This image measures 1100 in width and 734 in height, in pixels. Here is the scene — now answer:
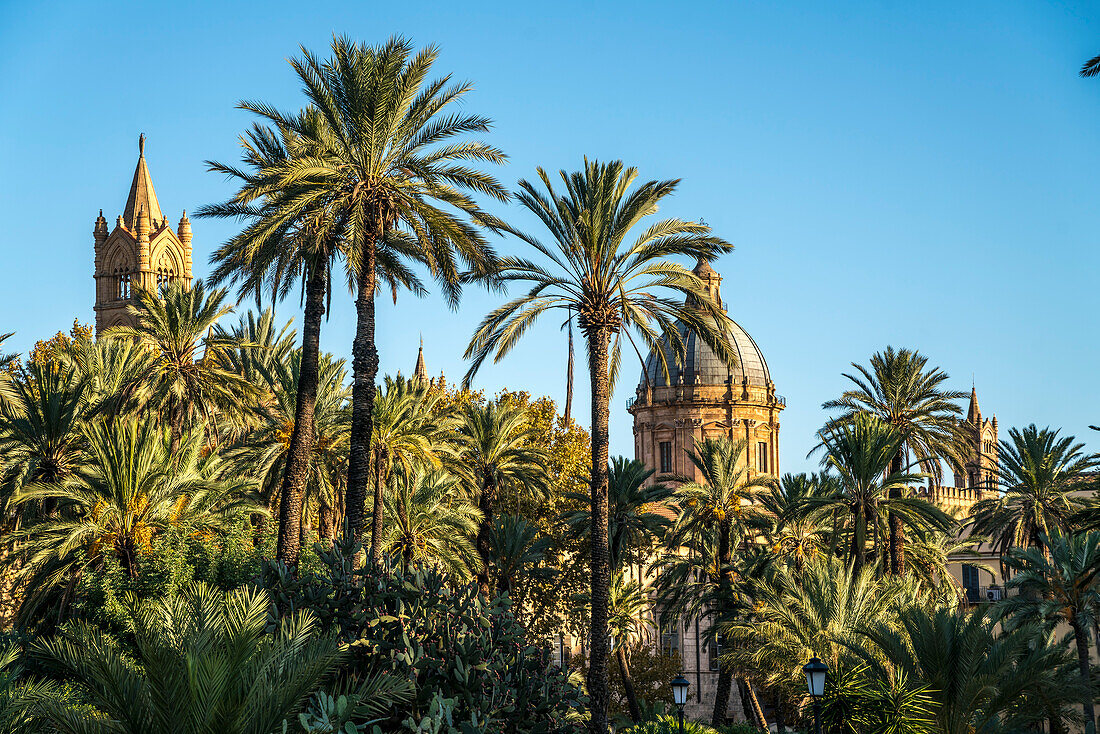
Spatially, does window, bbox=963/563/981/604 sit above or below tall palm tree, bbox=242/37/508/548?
below

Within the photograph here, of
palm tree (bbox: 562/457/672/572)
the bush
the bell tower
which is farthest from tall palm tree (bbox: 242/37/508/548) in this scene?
the bell tower

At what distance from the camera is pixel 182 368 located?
3148 centimetres

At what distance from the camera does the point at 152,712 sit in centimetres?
1015

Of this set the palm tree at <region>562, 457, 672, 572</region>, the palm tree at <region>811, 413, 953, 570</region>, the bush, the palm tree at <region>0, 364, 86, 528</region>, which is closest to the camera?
the bush

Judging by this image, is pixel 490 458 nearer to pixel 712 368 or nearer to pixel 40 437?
pixel 40 437

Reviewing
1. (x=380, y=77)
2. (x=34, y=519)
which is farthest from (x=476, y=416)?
(x=380, y=77)

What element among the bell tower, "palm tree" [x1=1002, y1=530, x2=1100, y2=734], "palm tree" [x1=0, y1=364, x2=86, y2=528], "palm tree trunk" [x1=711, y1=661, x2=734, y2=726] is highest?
the bell tower

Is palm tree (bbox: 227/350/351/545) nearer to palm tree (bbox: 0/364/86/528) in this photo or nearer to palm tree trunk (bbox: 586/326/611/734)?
palm tree (bbox: 0/364/86/528)

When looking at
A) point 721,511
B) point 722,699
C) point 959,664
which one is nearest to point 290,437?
point 721,511

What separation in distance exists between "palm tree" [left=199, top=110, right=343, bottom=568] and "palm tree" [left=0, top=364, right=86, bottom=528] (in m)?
5.38

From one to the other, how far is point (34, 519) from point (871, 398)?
74.6 ft

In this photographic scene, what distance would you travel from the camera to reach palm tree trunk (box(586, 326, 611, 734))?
902 inches

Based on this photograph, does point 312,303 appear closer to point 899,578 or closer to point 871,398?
point 899,578

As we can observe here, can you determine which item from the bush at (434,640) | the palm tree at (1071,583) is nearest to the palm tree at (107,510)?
the bush at (434,640)
